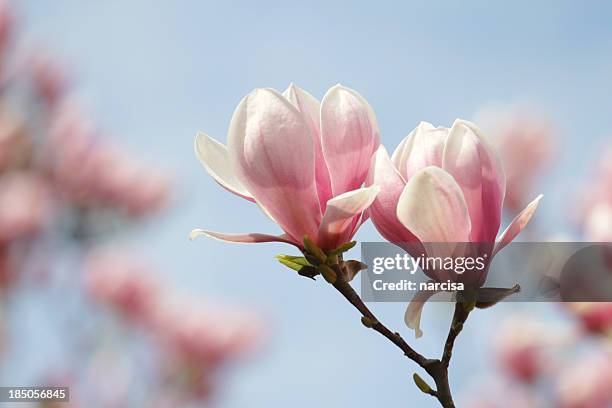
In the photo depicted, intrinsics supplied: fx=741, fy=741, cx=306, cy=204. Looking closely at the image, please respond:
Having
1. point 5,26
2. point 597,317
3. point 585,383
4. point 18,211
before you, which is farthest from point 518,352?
point 5,26

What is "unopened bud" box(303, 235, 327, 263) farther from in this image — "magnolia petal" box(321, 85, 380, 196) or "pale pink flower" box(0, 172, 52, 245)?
"pale pink flower" box(0, 172, 52, 245)

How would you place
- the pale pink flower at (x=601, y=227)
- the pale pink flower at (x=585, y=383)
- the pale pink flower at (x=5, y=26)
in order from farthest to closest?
1. the pale pink flower at (x=5, y=26)
2. the pale pink flower at (x=585, y=383)
3. the pale pink flower at (x=601, y=227)

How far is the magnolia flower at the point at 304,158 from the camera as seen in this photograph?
33cm

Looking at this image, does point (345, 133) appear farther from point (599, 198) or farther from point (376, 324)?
point (599, 198)

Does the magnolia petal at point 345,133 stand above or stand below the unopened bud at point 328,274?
above

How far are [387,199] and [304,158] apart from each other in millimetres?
42

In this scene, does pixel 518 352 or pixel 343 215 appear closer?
pixel 343 215

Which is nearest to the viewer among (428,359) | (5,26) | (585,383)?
(428,359)

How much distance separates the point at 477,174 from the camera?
322 millimetres

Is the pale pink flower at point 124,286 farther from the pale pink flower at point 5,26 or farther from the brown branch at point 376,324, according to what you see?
the brown branch at point 376,324

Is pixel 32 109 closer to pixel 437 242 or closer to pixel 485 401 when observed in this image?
pixel 485 401

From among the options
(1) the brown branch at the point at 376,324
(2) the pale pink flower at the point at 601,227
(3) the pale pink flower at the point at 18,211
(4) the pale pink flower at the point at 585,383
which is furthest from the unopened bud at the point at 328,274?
(3) the pale pink flower at the point at 18,211

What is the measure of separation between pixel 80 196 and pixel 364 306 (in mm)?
1978

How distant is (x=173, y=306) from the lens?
232 cm
